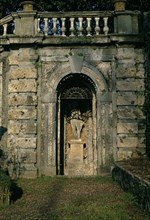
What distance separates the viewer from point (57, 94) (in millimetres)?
11812

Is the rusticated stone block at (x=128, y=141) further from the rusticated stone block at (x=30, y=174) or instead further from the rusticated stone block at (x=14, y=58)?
the rusticated stone block at (x=14, y=58)

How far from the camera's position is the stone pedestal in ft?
41.1

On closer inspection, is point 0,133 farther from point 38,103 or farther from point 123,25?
point 123,25

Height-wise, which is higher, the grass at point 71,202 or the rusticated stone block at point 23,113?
the rusticated stone block at point 23,113

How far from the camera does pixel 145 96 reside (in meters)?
11.3

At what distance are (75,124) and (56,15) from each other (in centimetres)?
381

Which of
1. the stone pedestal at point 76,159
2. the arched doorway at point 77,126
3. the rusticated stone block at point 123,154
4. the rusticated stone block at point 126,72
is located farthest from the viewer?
the stone pedestal at point 76,159

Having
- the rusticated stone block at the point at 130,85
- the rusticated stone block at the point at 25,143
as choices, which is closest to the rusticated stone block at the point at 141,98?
the rusticated stone block at the point at 130,85

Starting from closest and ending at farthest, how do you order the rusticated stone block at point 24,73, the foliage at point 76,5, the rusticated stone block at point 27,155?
1. the rusticated stone block at point 27,155
2. the rusticated stone block at point 24,73
3. the foliage at point 76,5

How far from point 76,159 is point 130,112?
2.72 meters

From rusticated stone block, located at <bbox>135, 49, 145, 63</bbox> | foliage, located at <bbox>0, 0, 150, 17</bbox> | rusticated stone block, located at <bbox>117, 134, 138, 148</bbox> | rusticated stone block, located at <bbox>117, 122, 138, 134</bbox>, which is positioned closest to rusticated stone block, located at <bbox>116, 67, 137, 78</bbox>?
rusticated stone block, located at <bbox>135, 49, 145, 63</bbox>

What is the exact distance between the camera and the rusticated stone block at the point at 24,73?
37.7ft

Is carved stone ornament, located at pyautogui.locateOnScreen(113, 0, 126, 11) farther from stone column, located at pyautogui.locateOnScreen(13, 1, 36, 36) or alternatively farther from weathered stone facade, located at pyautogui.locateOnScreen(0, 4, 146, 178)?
stone column, located at pyautogui.locateOnScreen(13, 1, 36, 36)

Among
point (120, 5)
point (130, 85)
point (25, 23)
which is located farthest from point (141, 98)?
point (25, 23)
